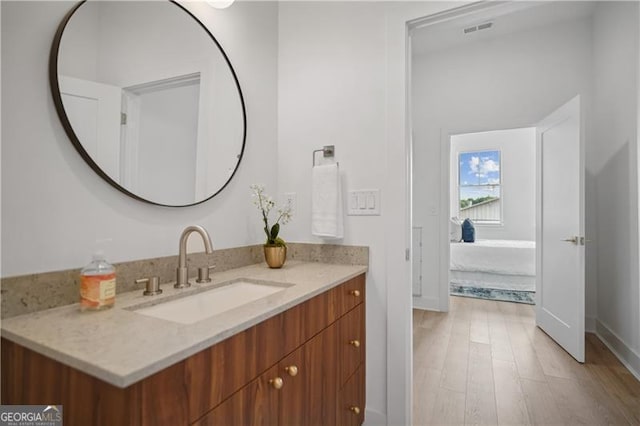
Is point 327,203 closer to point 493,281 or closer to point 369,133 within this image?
point 369,133

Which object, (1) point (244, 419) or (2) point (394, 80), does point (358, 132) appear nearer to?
(2) point (394, 80)

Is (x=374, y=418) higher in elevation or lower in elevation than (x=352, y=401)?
lower

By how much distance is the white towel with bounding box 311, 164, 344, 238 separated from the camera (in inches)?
63.9

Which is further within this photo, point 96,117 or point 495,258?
point 495,258

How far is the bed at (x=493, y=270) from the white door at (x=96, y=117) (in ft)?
13.8

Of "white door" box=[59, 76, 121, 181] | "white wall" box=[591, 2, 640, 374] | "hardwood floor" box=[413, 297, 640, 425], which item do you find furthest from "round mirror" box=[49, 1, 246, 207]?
"white wall" box=[591, 2, 640, 374]

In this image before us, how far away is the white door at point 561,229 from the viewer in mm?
2361

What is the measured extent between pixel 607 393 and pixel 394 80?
224cm

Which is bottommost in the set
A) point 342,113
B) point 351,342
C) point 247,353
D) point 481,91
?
point 351,342

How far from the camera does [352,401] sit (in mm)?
1444

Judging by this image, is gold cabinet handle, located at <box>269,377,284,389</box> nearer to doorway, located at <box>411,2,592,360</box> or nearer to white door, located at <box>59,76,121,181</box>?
white door, located at <box>59,76,121,181</box>

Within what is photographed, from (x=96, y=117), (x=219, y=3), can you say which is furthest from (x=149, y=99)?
(x=219, y=3)

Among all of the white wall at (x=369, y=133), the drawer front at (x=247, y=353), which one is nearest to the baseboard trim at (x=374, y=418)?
the white wall at (x=369, y=133)

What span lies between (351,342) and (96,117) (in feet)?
4.27
